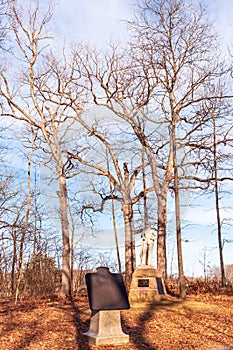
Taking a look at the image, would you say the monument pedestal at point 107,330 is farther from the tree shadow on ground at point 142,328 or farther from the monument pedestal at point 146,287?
the monument pedestal at point 146,287

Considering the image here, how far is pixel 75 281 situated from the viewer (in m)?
24.7

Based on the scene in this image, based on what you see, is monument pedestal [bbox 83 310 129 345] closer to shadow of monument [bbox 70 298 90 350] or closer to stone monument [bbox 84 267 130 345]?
stone monument [bbox 84 267 130 345]

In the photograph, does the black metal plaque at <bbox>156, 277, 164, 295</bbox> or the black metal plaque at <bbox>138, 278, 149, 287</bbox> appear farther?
the black metal plaque at <bbox>156, 277, 164, 295</bbox>

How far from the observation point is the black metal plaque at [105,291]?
959 centimetres

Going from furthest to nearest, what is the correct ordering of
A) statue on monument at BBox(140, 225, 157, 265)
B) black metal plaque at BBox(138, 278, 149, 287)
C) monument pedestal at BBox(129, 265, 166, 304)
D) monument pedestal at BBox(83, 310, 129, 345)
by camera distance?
statue on monument at BBox(140, 225, 157, 265), black metal plaque at BBox(138, 278, 149, 287), monument pedestal at BBox(129, 265, 166, 304), monument pedestal at BBox(83, 310, 129, 345)

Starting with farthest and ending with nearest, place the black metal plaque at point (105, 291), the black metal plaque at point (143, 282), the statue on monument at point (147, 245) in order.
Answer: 1. the statue on monument at point (147, 245)
2. the black metal plaque at point (143, 282)
3. the black metal plaque at point (105, 291)

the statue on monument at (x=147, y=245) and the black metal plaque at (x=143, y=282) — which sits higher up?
the statue on monument at (x=147, y=245)

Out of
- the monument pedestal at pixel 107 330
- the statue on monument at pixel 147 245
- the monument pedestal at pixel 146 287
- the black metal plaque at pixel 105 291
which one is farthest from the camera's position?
the statue on monument at pixel 147 245

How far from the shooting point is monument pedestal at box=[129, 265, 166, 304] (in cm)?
1488

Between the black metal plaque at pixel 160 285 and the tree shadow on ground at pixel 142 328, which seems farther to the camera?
the black metal plaque at pixel 160 285

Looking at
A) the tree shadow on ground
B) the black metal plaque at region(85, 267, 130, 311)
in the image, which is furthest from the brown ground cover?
the black metal plaque at region(85, 267, 130, 311)

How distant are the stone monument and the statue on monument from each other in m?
5.26

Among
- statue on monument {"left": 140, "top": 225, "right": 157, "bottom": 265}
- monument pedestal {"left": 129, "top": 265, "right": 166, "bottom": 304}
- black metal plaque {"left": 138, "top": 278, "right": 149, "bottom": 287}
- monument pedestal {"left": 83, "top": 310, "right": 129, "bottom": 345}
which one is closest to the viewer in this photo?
monument pedestal {"left": 83, "top": 310, "right": 129, "bottom": 345}

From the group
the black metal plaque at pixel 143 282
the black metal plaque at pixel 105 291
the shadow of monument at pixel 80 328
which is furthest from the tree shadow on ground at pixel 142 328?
the shadow of monument at pixel 80 328
